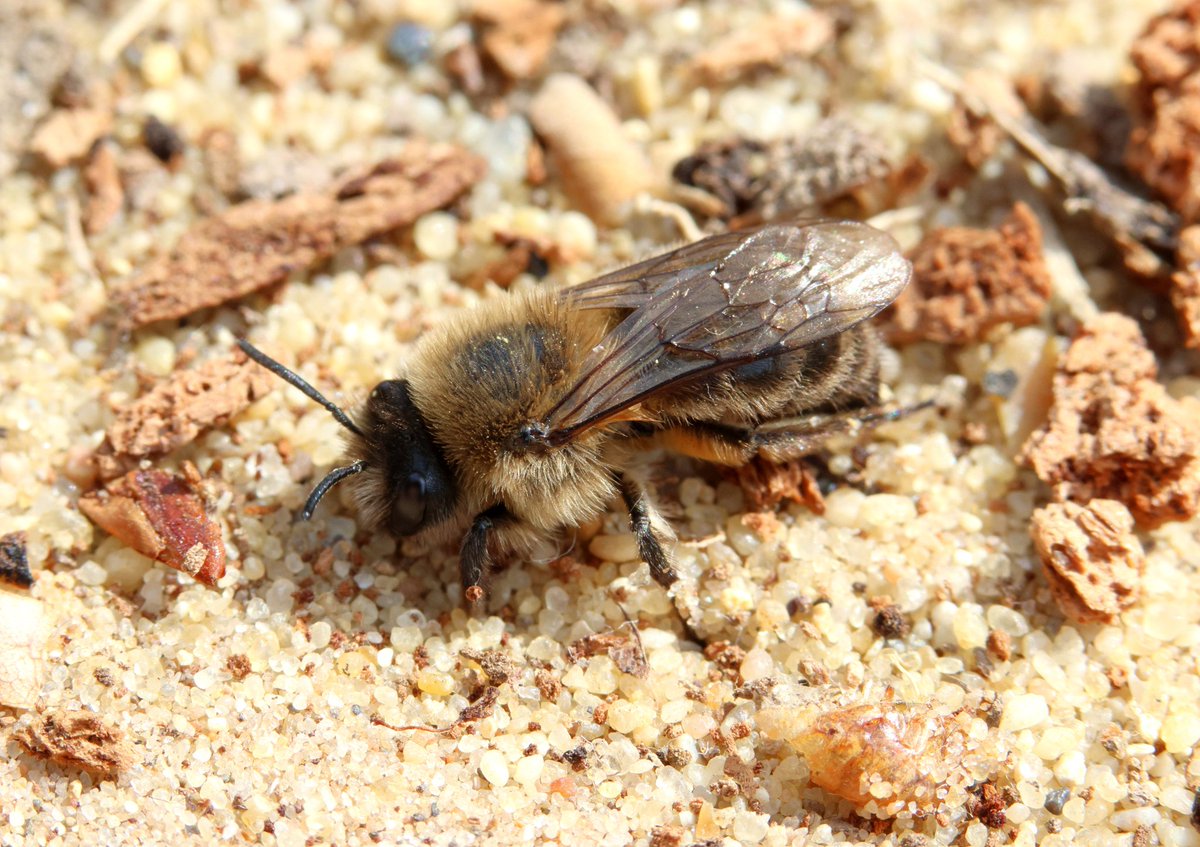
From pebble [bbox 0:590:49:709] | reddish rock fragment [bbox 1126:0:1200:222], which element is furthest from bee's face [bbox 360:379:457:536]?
reddish rock fragment [bbox 1126:0:1200:222]

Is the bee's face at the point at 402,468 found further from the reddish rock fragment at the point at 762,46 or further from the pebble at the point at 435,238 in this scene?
the reddish rock fragment at the point at 762,46

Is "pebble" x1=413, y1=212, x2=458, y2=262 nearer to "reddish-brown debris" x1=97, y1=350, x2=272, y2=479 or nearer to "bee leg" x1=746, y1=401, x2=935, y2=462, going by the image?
"reddish-brown debris" x1=97, y1=350, x2=272, y2=479

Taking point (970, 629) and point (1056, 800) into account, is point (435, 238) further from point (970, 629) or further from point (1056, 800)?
point (1056, 800)

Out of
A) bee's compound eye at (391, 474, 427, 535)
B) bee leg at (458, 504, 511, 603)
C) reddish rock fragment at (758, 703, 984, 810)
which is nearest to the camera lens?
reddish rock fragment at (758, 703, 984, 810)

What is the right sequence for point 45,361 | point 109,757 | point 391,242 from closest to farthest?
1. point 109,757
2. point 45,361
3. point 391,242

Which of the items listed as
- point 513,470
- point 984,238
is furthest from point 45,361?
point 984,238

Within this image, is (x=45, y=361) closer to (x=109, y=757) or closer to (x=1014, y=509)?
(x=109, y=757)
